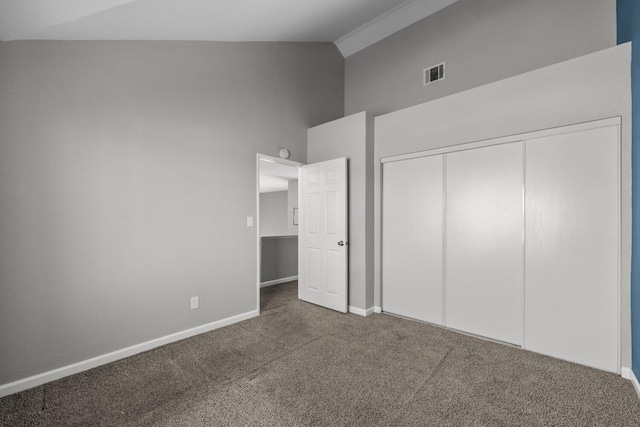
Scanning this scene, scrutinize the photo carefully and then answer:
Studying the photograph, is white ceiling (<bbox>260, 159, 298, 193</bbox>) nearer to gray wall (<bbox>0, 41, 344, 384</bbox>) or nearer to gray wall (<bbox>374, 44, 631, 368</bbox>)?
gray wall (<bbox>0, 41, 344, 384</bbox>)

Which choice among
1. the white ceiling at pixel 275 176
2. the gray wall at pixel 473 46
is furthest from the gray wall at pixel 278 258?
the gray wall at pixel 473 46

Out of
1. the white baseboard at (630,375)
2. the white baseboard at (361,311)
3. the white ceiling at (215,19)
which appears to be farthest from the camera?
the white baseboard at (361,311)

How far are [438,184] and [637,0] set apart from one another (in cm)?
188

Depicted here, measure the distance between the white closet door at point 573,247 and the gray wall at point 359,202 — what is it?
1616 mm

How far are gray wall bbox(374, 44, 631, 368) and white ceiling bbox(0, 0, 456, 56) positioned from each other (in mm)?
1472

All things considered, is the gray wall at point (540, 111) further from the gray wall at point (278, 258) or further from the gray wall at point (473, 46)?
the gray wall at point (278, 258)

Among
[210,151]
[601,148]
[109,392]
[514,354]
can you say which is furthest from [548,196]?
[109,392]

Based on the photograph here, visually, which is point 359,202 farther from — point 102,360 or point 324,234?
point 102,360

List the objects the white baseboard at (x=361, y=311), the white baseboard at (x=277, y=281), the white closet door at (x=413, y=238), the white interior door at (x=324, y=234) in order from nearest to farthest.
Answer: the white closet door at (x=413, y=238), the white baseboard at (x=361, y=311), the white interior door at (x=324, y=234), the white baseboard at (x=277, y=281)

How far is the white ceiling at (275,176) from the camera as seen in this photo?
6142 millimetres

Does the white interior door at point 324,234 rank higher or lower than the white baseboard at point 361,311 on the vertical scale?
higher

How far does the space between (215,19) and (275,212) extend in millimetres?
7332

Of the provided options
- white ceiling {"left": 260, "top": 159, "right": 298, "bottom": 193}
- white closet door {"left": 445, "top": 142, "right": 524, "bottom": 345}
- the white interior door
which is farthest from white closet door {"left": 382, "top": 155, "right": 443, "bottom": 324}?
white ceiling {"left": 260, "top": 159, "right": 298, "bottom": 193}

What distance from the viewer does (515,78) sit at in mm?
2672
